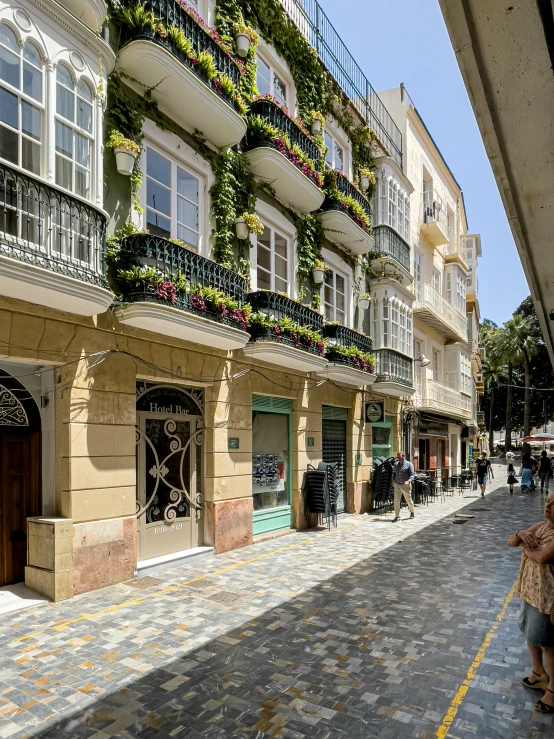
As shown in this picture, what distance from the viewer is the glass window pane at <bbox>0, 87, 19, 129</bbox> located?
6.43 m

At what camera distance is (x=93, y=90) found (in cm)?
751

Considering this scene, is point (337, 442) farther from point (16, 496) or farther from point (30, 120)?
point (30, 120)

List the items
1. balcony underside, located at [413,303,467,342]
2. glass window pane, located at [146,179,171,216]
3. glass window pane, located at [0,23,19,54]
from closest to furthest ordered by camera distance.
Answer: glass window pane, located at [0,23,19,54] → glass window pane, located at [146,179,171,216] → balcony underside, located at [413,303,467,342]

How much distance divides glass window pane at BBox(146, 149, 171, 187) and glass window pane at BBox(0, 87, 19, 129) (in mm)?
2756

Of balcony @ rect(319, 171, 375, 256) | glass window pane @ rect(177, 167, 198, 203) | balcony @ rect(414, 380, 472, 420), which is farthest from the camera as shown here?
balcony @ rect(414, 380, 472, 420)

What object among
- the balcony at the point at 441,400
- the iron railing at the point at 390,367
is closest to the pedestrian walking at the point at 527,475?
the balcony at the point at 441,400

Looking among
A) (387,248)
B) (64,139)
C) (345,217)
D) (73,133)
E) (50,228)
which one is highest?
(387,248)

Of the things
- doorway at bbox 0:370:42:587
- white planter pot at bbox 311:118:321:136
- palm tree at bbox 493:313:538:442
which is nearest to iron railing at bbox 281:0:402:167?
white planter pot at bbox 311:118:321:136

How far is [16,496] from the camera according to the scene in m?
7.57

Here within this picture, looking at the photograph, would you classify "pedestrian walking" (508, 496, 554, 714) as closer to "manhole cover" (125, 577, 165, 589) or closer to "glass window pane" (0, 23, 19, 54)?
"manhole cover" (125, 577, 165, 589)

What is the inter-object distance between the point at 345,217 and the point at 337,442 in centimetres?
637

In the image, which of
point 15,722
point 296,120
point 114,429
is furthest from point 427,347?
point 15,722

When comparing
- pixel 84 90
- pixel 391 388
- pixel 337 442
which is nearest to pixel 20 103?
pixel 84 90

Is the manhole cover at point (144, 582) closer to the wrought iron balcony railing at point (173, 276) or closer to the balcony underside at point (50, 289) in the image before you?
Result: the balcony underside at point (50, 289)
